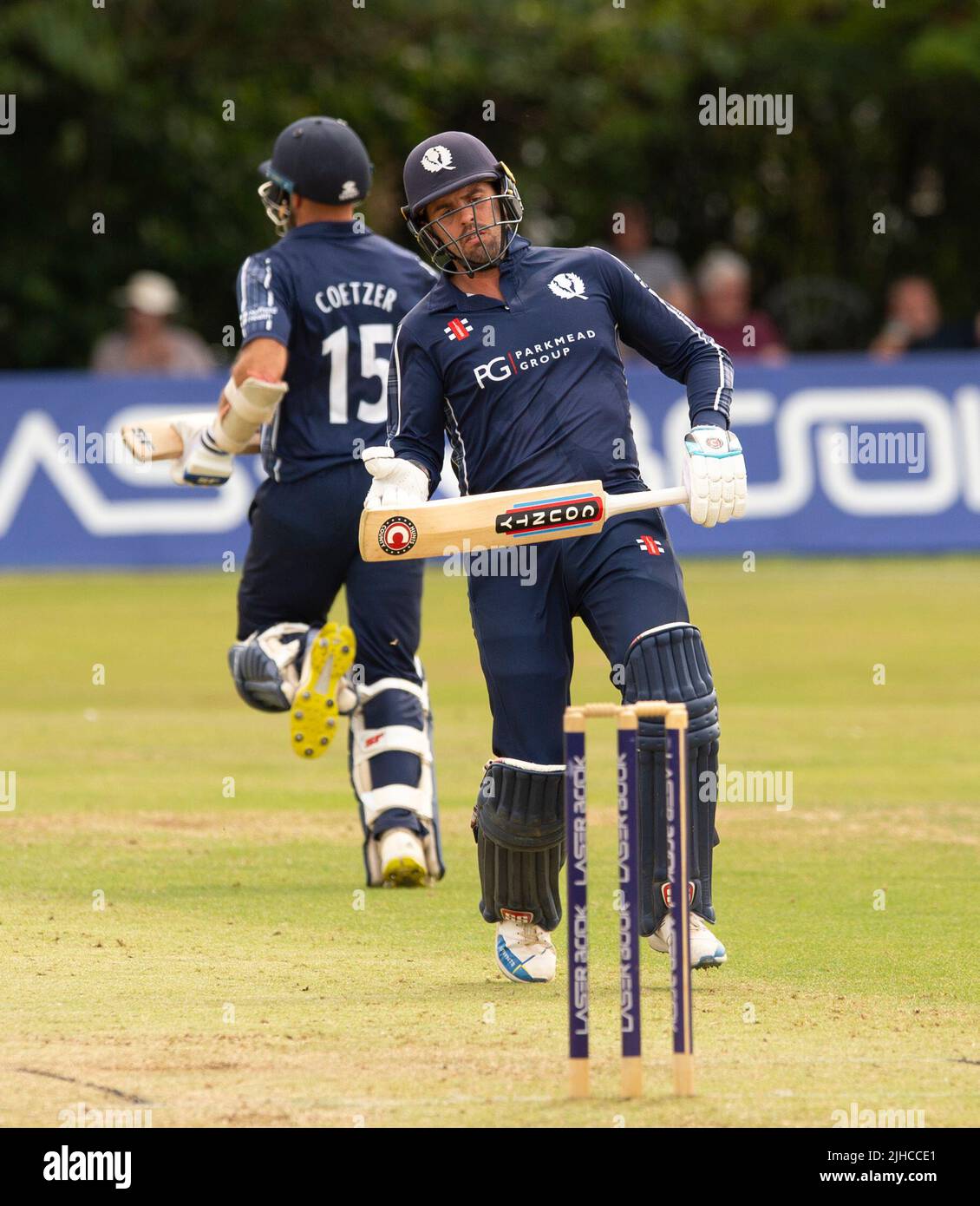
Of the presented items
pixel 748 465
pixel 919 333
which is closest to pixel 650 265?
pixel 919 333

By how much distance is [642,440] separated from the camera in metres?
18.0

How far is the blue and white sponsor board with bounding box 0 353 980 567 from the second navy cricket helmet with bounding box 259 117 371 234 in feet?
30.2

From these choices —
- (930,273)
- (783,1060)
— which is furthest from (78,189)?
(783,1060)

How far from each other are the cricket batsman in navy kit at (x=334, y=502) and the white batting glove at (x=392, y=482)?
1.63m

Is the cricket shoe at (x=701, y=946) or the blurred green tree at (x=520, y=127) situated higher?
the blurred green tree at (x=520, y=127)

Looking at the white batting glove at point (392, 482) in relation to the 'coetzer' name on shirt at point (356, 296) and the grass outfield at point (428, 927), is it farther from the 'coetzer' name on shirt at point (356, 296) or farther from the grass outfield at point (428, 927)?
the 'coetzer' name on shirt at point (356, 296)

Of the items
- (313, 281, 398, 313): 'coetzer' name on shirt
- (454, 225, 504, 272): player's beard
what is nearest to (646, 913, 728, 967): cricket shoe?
(454, 225, 504, 272): player's beard

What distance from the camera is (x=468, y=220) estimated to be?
6582mm

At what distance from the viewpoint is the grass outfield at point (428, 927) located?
5.34m

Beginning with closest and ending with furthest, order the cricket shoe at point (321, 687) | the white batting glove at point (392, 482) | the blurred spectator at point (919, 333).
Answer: the white batting glove at point (392, 482)
the cricket shoe at point (321, 687)
the blurred spectator at point (919, 333)

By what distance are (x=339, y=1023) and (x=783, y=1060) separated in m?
1.15

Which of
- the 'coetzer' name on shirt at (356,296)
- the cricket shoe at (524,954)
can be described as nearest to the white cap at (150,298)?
the 'coetzer' name on shirt at (356,296)
